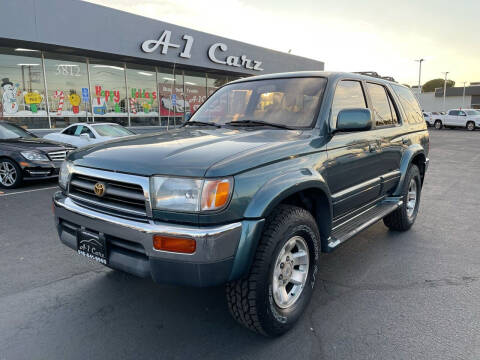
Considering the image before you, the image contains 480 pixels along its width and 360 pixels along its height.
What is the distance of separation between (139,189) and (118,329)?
112 cm

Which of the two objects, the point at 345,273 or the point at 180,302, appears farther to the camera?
the point at 345,273

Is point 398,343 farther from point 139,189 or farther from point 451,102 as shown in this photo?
point 451,102

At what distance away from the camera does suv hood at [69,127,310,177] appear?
7.11ft

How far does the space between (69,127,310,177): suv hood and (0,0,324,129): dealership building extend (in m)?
12.5

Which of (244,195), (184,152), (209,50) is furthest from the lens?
(209,50)

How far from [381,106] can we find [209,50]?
16.2m

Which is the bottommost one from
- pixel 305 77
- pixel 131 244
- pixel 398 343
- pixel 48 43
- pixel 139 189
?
pixel 398 343

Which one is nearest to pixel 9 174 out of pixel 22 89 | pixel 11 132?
pixel 11 132

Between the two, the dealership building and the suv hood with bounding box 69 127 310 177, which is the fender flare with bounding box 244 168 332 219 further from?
the dealership building

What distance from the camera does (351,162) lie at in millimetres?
3258

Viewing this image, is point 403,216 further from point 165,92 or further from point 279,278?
point 165,92

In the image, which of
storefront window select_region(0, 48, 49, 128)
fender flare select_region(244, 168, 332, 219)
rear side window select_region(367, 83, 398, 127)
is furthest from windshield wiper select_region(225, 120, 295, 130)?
storefront window select_region(0, 48, 49, 128)

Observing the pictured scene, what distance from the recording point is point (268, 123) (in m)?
3.21

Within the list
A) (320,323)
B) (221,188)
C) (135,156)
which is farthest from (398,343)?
(135,156)
